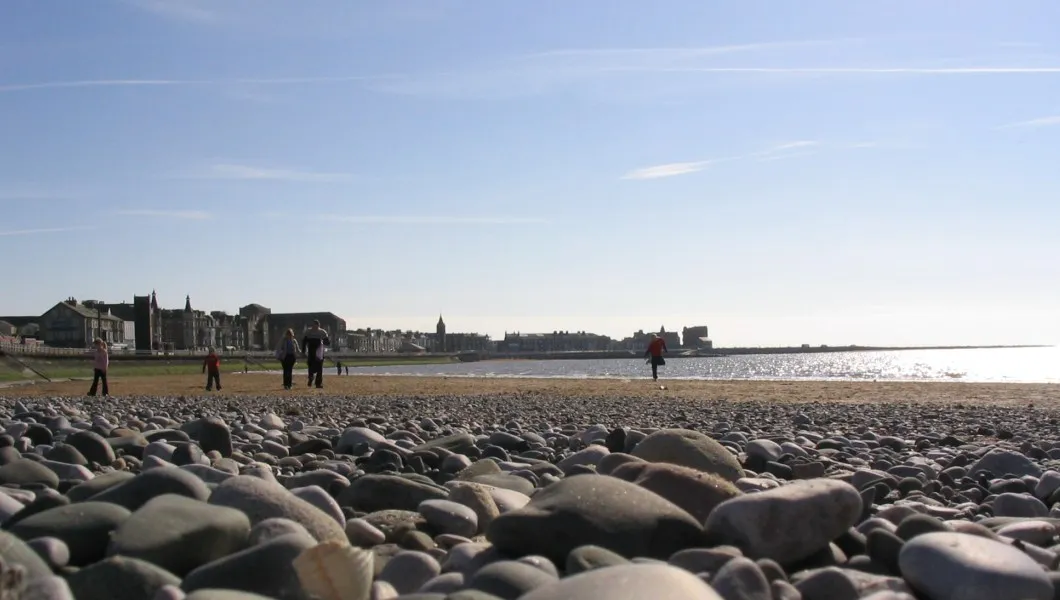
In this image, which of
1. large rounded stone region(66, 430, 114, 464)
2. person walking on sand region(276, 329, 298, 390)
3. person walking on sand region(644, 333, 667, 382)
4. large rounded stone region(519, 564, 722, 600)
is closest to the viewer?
large rounded stone region(519, 564, 722, 600)

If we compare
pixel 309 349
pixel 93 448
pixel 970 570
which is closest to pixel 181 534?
pixel 970 570

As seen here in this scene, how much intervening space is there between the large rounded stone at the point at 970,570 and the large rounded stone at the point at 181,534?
6.83ft

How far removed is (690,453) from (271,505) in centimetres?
224

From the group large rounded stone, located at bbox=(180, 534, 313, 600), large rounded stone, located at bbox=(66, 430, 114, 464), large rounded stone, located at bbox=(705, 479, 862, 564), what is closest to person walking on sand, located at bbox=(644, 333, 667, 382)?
large rounded stone, located at bbox=(66, 430, 114, 464)

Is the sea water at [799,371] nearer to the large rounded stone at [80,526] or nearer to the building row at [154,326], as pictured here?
the large rounded stone at [80,526]

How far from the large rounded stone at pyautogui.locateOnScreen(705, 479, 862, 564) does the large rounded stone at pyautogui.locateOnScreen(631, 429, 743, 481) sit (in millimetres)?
1369

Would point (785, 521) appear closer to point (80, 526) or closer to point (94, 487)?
point (80, 526)

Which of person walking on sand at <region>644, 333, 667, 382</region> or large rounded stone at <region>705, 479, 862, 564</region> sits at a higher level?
person walking on sand at <region>644, 333, 667, 382</region>

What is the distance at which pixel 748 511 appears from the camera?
303 cm

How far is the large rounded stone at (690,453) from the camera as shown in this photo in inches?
179

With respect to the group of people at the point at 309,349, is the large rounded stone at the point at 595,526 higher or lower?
lower

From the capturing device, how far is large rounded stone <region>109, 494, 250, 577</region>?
2689mm

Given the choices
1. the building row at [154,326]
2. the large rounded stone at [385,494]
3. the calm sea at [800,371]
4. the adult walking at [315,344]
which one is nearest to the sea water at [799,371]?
the calm sea at [800,371]

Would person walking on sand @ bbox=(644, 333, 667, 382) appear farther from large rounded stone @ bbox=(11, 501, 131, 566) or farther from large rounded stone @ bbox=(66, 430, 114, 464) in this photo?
large rounded stone @ bbox=(11, 501, 131, 566)
